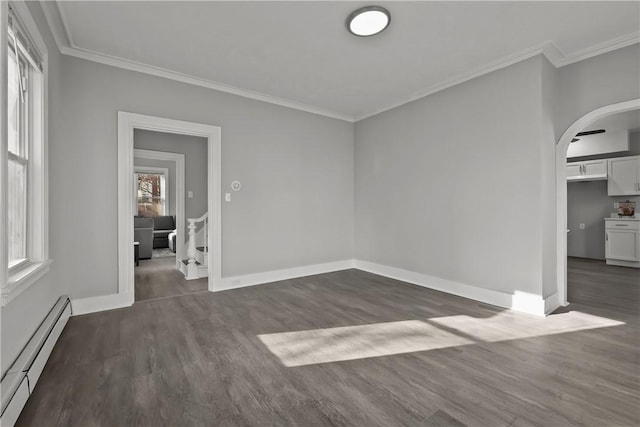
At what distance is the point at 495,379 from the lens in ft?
6.31

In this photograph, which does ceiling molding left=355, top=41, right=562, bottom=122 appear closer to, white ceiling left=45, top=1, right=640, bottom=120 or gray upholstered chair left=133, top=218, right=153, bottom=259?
white ceiling left=45, top=1, right=640, bottom=120

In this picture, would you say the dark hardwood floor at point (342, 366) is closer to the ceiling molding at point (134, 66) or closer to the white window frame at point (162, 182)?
the ceiling molding at point (134, 66)

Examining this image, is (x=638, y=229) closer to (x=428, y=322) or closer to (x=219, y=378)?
(x=428, y=322)

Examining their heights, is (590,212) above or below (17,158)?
below

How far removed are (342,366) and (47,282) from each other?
95.9 inches

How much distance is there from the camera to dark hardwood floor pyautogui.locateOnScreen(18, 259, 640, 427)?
1616 mm

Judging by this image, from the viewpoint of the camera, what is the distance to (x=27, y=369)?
1.73 m

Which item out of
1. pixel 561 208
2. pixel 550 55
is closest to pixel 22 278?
pixel 561 208

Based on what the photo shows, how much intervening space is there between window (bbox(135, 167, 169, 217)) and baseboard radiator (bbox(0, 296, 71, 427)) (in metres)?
7.42

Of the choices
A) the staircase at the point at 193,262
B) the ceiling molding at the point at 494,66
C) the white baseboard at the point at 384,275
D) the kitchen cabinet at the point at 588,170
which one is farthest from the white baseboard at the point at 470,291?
the kitchen cabinet at the point at 588,170

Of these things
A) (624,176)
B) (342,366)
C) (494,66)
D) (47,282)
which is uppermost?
(494,66)

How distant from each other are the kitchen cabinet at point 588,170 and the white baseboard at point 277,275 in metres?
5.08

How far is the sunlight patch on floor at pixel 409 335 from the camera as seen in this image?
229 cm

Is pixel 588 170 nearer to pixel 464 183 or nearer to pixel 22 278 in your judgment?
pixel 464 183
